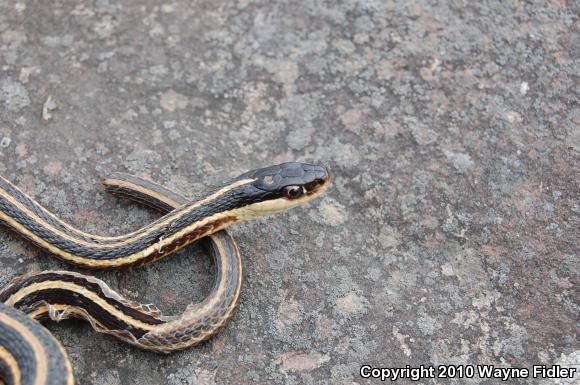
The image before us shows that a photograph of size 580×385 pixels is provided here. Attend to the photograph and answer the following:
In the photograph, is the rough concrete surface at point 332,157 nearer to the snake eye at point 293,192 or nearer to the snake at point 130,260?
the snake at point 130,260

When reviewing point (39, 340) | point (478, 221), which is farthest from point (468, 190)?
point (39, 340)

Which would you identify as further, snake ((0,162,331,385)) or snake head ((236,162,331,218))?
snake head ((236,162,331,218))

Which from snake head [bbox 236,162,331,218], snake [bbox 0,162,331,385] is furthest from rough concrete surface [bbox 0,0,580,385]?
snake head [bbox 236,162,331,218]

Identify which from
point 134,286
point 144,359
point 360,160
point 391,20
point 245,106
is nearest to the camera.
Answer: point 144,359

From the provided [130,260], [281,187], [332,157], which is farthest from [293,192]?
[130,260]

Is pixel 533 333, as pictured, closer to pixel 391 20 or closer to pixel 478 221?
pixel 478 221

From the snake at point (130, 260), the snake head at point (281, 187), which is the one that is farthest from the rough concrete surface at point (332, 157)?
the snake head at point (281, 187)

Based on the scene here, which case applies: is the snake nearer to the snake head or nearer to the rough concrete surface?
the snake head

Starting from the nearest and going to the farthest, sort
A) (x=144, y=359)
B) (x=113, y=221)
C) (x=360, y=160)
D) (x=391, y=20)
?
(x=144, y=359)
(x=113, y=221)
(x=360, y=160)
(x=391, y=20)
